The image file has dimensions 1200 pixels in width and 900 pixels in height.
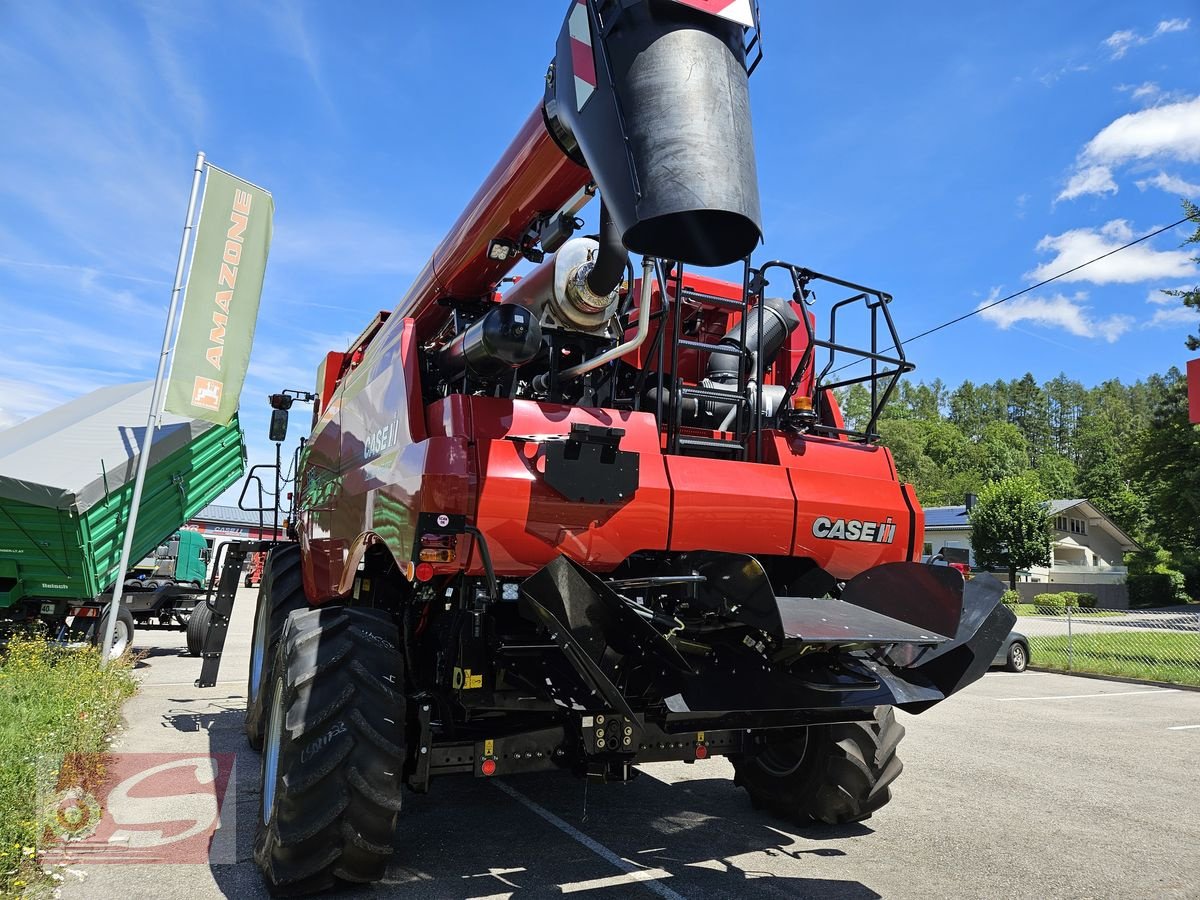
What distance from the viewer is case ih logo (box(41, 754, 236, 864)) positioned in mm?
4137

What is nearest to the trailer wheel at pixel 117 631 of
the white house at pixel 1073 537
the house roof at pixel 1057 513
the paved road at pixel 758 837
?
the paved road at pixel 758 837

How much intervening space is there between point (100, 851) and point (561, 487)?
309cm

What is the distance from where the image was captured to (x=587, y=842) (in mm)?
4457

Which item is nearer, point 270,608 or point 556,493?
point 556,493

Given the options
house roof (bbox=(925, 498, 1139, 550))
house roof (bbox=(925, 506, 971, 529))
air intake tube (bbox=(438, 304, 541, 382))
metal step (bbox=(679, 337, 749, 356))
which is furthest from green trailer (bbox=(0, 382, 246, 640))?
house roof (bbox=(925, 498, 1139, 550))

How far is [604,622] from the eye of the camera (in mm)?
3104

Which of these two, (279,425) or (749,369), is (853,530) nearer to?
(749,369)

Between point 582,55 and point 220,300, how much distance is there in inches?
317

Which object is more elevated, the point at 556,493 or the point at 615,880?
the point at 556,493

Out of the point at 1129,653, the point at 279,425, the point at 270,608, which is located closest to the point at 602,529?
the point at 270,608

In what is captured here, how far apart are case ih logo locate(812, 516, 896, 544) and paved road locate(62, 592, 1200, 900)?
1643mm

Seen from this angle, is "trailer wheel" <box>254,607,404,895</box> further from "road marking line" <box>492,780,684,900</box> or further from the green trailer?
the green trailer

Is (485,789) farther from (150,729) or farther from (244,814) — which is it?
(150,729)

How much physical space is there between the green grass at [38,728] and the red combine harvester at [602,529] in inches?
37.6
